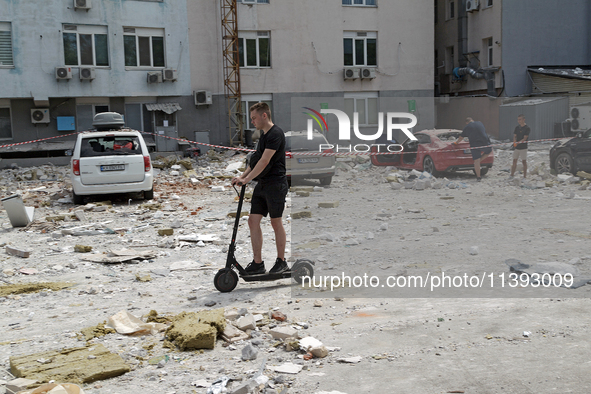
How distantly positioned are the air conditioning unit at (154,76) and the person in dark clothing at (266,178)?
22.8m

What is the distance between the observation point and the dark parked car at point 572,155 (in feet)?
50.9

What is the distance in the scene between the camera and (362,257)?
791cm

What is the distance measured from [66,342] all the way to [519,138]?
1357cm

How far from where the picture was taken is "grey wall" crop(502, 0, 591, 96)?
31.4 metres

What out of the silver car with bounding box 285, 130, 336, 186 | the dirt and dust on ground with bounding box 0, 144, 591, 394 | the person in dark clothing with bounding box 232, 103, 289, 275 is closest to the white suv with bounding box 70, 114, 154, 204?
the dirt and dust on ground with bounding box 0, 144, 591, 394

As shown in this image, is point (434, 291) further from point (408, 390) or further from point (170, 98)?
point (170, 98)

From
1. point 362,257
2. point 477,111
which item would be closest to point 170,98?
point 477,111

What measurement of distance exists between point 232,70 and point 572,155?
59.0 feet

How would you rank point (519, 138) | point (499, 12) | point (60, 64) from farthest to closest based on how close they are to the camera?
point (499, 12) → point (60, 64) → point (519, 138)

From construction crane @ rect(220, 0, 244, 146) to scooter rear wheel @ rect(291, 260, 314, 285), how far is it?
23136 mm

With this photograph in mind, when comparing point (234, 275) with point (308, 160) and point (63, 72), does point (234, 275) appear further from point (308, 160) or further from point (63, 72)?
point (63, 72)

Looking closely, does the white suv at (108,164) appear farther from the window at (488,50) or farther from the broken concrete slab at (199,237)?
the window at (488,50)

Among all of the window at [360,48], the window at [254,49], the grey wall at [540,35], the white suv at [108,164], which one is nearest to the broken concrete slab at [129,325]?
the white suv at [108,164]

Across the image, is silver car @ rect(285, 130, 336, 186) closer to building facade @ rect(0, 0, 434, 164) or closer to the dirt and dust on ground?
the dirt and dust on ground
